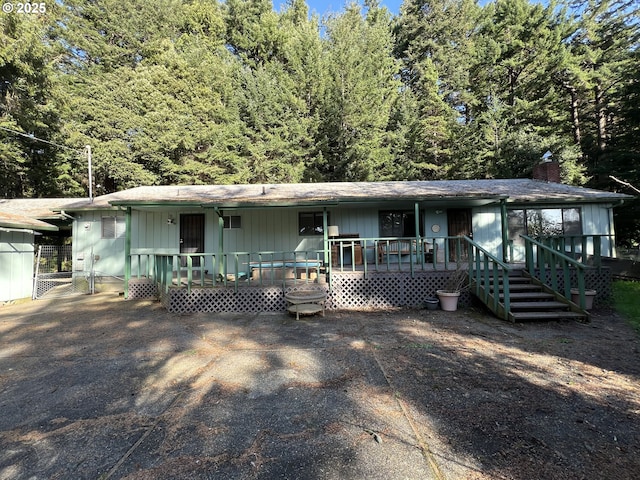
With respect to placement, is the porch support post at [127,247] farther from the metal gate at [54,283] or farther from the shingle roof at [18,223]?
the shingle roof at [18,223]

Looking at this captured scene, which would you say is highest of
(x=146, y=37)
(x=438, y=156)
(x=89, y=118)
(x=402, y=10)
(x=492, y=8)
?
(x=402, y=10)

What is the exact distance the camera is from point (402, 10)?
982 inches

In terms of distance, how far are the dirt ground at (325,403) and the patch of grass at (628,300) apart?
866 millimetres

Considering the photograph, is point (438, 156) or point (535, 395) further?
point (438, 156)

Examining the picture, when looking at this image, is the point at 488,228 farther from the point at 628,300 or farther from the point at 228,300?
the point at 228,300

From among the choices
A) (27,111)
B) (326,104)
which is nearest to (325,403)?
(326,104)

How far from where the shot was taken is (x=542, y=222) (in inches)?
399

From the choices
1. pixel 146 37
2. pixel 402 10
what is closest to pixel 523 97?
pixel 402 10

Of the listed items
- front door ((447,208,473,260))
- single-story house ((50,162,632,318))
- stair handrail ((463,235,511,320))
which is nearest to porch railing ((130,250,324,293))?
single-story house ((50,162,632,318))

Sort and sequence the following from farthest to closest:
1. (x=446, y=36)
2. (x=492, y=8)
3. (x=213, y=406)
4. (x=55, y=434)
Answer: (x=446, y=36) < (x=492, y=8) < (x=213, y=406) < (x=55, y=434)

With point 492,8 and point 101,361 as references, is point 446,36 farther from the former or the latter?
point 101,361

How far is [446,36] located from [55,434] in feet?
99.2

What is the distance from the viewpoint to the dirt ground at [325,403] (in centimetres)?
215

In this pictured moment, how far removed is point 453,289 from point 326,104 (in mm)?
15739
